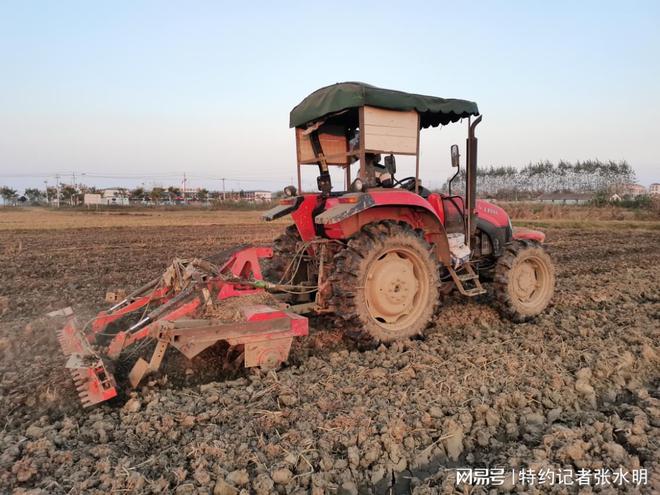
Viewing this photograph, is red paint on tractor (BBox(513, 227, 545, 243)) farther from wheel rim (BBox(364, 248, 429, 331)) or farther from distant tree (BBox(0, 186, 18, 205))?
distant tree (BBox(0, 186, 18, 205))

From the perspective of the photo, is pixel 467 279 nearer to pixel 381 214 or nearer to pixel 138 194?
pixel 381 214

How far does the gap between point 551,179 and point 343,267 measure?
57.6 meters

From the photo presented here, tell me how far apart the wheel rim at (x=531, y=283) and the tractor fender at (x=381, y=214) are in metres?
1.06

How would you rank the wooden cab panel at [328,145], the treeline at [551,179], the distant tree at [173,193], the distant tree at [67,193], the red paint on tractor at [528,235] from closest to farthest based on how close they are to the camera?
the wooden cab panel at [328,145], the red paint on tractor at [528,235], the treeline at [551,179], the distant tree at [173,193], the distant tree at [67,193]

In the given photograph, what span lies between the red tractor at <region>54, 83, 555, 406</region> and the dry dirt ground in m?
0.31

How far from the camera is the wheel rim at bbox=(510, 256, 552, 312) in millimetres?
5536

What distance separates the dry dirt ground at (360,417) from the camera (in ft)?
8.26

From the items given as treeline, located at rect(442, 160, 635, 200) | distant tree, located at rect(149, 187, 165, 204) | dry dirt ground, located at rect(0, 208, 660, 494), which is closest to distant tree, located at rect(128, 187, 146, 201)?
distant tree, located at rect(149, 187, 165, 204)

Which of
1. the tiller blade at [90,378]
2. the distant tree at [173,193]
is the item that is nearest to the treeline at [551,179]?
the distant tree at [173,193]

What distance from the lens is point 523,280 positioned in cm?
561

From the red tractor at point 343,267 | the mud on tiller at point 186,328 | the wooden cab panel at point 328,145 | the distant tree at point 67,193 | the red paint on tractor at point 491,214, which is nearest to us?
the mud on tiller at point 186,328

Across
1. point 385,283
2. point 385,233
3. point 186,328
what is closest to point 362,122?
point 385,233

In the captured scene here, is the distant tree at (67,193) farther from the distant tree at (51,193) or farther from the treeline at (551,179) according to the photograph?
the treeline at (551,179)

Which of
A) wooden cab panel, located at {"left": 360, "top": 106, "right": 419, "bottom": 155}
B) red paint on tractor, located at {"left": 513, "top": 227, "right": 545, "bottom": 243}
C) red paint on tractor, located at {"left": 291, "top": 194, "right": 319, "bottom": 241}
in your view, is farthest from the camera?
red paint on tractor, located at {"left": 513, "top": 227, "right": 545, "bottom": 243}
